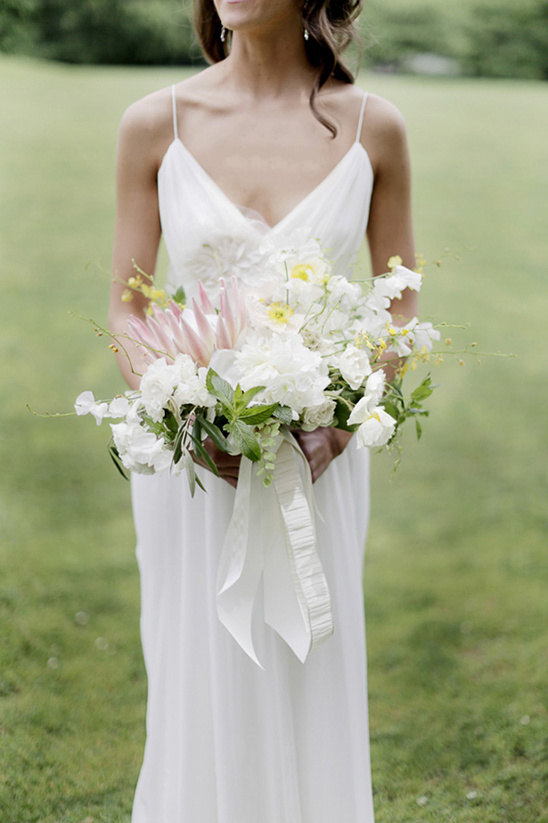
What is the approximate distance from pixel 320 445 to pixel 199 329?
421 mm

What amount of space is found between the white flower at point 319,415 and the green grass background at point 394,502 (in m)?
1.29

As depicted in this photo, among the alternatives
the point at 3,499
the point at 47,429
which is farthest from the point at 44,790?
the point at 47,429

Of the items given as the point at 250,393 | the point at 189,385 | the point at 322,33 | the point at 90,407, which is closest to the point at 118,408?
the point at 90,407

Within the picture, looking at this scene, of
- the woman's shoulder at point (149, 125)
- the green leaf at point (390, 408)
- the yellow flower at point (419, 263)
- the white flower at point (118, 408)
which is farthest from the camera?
the woman's shoulder at point (149, 125)

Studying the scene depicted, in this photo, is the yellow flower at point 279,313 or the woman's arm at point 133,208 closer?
the yellow flower at point 279,313

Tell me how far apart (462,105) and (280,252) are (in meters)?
8.82

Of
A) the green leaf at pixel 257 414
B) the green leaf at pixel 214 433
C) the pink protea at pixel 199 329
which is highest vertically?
the pink protea at pixel 199 329

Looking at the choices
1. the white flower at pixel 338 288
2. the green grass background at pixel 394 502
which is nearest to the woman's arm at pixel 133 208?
the white flower at pixel 338 288

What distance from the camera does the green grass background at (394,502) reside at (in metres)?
3.65

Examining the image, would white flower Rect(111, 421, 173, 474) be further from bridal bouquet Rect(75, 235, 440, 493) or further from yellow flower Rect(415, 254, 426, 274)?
yellow flower Rect(415, 254, 426, 274)

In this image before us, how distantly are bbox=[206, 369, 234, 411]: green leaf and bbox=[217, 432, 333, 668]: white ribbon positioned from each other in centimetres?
19

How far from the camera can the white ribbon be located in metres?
1.99

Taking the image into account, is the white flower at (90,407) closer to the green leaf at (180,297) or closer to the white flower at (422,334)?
the green leaf at (180,297)

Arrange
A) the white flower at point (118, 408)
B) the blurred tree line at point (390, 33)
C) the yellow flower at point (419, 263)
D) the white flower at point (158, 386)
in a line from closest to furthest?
the white flower at point (158, 386), the white flower at point (118, 408), the yellow flower at point (419, 263), the blurred tree line at point (390, 33)
